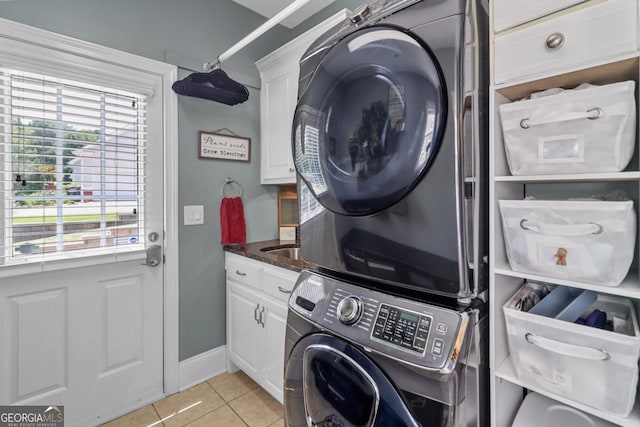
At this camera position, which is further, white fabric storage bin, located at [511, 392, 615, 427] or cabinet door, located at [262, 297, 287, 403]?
cabinet door, located at [262, 297, 287, 403]

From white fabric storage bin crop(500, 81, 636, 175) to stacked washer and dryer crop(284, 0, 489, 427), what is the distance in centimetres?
10

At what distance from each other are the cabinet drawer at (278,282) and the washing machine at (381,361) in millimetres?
473

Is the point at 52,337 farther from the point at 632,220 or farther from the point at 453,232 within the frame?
the point at 632,220

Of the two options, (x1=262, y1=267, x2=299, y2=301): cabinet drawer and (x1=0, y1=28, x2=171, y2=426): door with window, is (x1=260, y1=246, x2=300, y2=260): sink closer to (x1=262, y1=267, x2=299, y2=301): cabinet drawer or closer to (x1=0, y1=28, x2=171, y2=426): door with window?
(x1=262, y1=267, x2=299, y2=301): cabinet drawer

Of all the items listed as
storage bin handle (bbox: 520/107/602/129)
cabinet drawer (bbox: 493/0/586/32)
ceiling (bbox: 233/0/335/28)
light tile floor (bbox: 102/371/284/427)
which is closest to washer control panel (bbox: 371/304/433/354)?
storage bin handle (bbox: 520/107/602/129)

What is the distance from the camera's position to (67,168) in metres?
1.63

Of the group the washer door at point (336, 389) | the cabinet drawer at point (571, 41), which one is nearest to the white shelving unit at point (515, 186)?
the cabinet drawer at point (571, 41)

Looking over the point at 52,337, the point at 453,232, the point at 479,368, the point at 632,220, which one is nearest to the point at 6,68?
the point at 52,337

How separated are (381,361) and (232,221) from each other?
158 centimetres

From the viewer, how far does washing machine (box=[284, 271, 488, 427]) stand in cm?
76

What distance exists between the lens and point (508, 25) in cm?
86

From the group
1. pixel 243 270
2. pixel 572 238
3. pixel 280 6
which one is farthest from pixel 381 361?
pixel 280 6

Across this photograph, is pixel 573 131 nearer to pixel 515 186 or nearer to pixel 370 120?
pixel 515 186

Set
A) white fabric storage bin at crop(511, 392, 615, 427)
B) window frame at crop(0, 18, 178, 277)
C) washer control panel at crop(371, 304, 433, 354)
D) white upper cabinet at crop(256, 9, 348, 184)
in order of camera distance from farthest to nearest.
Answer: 1. white upper cabinet at crop(256, 9, 348, 184)
2. window frame at crop(0, 18, 178, 277)
3. white fabric storage bin at crop(511, 392, 615, 427)
4. washer control panel at crop(371, 304, 433, 354)
